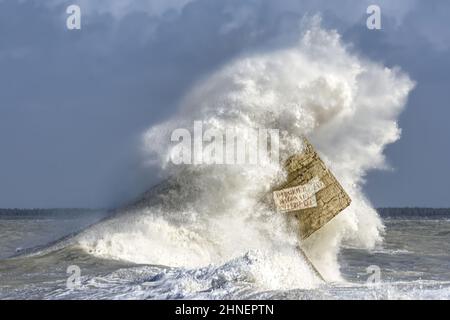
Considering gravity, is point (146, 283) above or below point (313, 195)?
below

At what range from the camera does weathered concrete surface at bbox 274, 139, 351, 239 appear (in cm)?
1170

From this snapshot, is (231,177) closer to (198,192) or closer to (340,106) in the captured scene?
(198,192)

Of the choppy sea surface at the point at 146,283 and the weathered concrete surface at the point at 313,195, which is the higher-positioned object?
the weathered concrete surface at the point at 313,195

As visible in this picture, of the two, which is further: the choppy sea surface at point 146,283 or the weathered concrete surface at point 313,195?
the weathered concrete surface at point 313,195

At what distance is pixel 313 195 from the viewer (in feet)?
38.4

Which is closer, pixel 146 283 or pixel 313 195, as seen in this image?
pixel 146 283

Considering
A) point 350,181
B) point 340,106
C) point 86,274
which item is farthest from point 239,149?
point 86,274

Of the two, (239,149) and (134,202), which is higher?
(239,149)

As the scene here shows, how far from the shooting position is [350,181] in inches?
597

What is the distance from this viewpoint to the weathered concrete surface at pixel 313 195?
38.4 feet

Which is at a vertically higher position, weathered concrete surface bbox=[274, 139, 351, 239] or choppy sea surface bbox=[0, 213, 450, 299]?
weathered concrete surface bbox=[274, 139, 351, 239]
